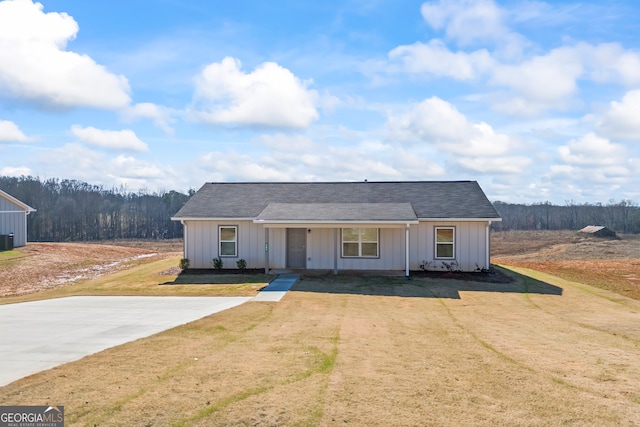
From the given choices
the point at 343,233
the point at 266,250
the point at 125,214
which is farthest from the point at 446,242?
the point at 125,214

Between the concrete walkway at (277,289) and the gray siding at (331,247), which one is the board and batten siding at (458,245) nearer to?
the gray siding at (331,247)

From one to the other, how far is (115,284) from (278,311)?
10753 millimetres

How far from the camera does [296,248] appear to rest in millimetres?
22234

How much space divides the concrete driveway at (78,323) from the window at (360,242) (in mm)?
7312

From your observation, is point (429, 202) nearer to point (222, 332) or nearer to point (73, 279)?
point (222, 332)

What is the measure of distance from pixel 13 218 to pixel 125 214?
148 ft

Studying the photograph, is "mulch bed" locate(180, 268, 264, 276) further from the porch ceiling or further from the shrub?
the porch ceiling

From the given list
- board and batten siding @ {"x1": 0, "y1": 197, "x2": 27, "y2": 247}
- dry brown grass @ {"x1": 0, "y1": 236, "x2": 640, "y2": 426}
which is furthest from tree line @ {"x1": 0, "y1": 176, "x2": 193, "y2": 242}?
dry brown grass @ {"x1": 0, "y1": 236, "x2": 640, "y2": 426}

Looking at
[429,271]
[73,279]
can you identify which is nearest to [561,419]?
[429,271]

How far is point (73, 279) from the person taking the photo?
23500mm

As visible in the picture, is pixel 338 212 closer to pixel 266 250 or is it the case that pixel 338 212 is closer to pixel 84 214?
pixel 266 250

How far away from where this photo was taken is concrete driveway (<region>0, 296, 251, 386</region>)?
25.1ft

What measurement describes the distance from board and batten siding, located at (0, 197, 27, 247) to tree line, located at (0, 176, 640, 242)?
27.8 metres

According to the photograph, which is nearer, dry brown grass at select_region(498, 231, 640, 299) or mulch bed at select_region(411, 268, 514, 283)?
mulch bed at select_region(411, 268, 514, 283)
